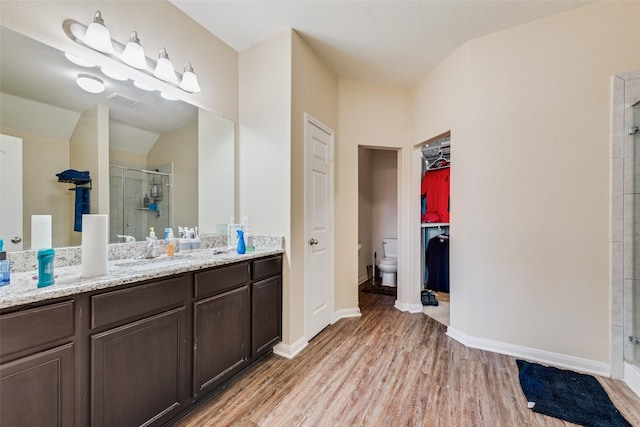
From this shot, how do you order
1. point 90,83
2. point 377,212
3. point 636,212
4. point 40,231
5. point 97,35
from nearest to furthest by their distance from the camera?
point 40,231, point 97,35, point 90,83, point 636,212, point 377,212

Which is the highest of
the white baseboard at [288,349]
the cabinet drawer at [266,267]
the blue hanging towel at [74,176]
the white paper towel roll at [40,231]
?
the blue hanging towel at [74,176]

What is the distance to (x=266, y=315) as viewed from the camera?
204 cm

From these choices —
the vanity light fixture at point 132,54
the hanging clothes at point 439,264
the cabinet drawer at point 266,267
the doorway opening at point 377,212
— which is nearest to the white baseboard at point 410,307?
the hanging clothes at point 439,264

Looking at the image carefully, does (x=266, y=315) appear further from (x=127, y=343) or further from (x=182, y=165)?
(x=182, y=165)

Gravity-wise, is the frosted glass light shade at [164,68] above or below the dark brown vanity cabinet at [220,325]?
above

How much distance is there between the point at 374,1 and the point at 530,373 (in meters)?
3.02

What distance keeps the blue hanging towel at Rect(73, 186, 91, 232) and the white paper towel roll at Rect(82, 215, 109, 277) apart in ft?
1.31

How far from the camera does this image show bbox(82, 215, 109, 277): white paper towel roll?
3.94 ft

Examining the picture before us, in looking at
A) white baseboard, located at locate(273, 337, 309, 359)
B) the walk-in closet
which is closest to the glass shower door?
the walk-in closet

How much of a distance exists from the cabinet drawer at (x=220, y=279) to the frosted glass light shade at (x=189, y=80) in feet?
4.65

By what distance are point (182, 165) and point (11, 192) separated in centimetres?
97

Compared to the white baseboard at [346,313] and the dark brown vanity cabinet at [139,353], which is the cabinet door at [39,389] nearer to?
the dark brown vanity cabinet at [139,353]

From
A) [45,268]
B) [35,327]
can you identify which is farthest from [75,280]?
[35,327]

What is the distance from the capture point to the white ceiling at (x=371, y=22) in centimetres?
195
